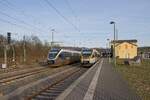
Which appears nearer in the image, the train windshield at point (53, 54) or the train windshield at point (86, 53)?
the train windshield at point (53, 54)

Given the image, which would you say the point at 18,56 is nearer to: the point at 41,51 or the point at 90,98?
the point at 41,51

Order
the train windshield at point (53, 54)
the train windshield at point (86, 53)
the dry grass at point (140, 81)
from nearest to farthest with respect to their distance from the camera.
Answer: the dry grass at point (140, 81)
the train windshield at point (53, 54)
the train windshield at point (86, 53)

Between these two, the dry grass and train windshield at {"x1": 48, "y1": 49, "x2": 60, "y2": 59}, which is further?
train windshield at {"x1": 48, "y1": 49, "x2": 60, "y2": 59}

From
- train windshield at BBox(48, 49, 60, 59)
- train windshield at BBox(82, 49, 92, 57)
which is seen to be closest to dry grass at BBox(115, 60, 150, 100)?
train windshield at BBox(48, 49, 60, 59)

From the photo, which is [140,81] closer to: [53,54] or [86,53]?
[53,54]

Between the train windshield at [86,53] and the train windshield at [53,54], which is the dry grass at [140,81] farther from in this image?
the train windshield at [86,53]

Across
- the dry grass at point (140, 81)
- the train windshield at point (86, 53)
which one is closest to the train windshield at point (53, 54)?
the train windshield at point (86, 53)

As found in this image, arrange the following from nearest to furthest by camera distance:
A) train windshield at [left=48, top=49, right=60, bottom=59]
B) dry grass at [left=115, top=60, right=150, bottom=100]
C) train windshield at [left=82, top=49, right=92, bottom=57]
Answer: dry grass at [left=115, top=60, right=150, bottom=100]
train windshield at [left=48, top=49, right=60, bottom=59]
train windshield at [left=82, top=49, right=92, bottom=57]

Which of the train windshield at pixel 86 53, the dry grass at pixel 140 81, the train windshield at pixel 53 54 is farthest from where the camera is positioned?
the train windshield at pixel 86 53

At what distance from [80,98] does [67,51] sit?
3512 cm

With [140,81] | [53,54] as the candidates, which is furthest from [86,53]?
[140,81]

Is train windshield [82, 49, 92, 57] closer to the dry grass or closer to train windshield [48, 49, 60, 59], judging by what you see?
train windshield [48, 49, 60, 59]

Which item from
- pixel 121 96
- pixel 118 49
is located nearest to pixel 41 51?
pixel 118 49

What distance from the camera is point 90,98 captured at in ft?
41.2
